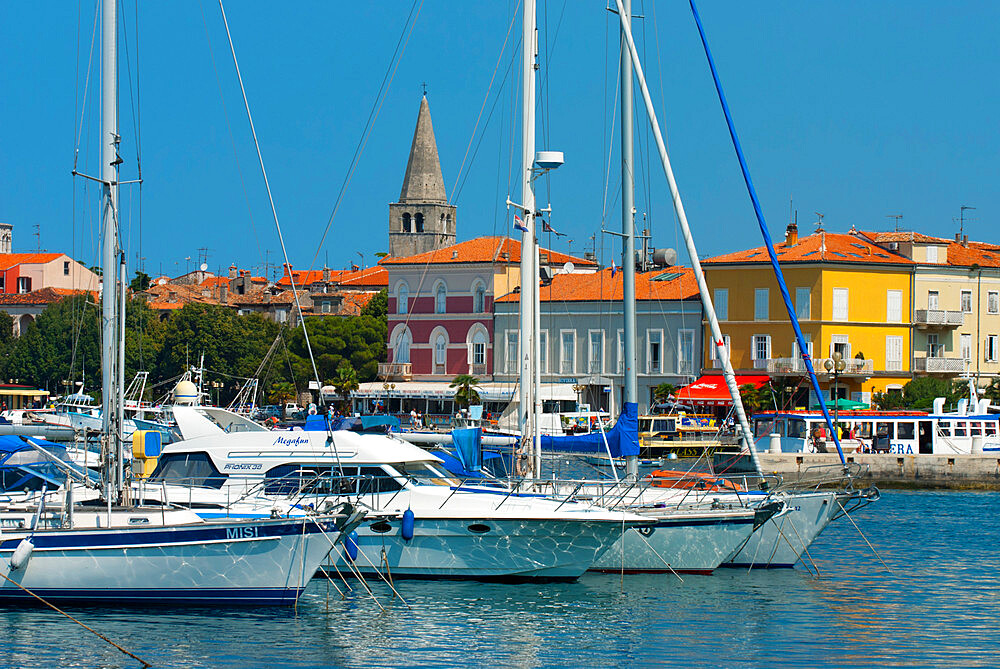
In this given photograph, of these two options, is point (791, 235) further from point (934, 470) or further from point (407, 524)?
point (407, 524)

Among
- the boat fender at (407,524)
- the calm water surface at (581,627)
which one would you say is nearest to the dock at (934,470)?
the calm water surface at (581,627)

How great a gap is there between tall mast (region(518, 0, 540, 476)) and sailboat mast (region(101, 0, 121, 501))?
708 centimetres

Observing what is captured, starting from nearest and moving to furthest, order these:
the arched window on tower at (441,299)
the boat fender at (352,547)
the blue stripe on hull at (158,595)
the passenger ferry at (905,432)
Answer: the blue stripe on hull at (158,595) → the boat fender at (352,547) → the passenger ferry at (905,432) → the arched window on tower at (441,299)

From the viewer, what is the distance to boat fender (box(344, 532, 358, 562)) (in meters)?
21.0

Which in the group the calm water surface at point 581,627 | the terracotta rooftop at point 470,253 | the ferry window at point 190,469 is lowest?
the calm water surface at point 581,627

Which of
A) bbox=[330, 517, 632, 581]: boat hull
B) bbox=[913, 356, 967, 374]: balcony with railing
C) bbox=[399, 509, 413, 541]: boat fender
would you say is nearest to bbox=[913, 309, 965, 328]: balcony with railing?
bbox=[913, 356, 967, 374]: balcony with railing

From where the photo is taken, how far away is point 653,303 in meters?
72.3

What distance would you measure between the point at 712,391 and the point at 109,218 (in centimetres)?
4724

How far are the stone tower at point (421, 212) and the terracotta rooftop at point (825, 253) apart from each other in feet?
165

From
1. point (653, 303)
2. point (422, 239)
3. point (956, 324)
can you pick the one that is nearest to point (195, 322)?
point (422, 239)

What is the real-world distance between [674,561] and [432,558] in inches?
159

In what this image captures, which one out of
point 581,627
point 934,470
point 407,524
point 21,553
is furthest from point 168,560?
point 934,470

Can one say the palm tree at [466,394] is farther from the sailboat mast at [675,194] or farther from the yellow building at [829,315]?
the sailboat mast at [675,194]

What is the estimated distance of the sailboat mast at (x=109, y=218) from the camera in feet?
65.0
